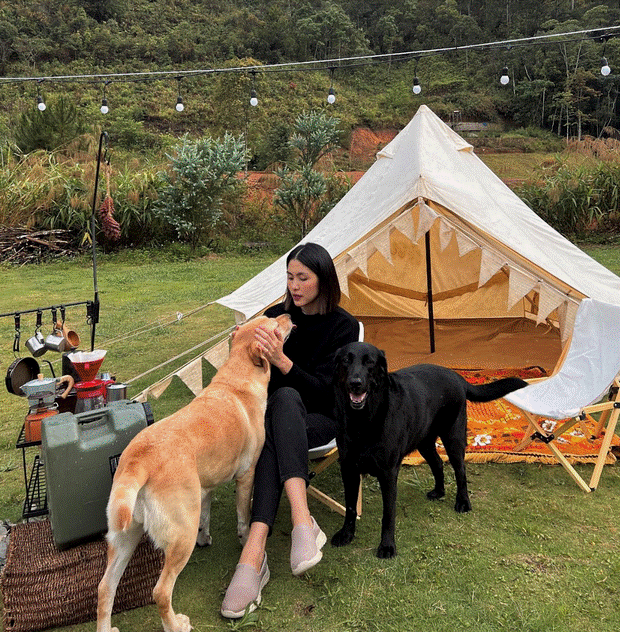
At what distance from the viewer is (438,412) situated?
260 cm

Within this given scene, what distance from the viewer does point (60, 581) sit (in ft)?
6.47

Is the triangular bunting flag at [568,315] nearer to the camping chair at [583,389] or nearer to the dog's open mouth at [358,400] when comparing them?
the camping chair at [583,389]

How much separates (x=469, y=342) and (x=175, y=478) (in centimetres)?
419

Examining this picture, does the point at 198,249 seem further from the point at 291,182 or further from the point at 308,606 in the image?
the point at 308,606

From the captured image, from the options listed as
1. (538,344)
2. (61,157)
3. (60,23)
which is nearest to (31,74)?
(60,23)

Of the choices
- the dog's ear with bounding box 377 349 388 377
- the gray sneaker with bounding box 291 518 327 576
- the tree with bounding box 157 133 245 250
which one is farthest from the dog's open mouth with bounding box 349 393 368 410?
the tree with bounding box 157 133 245 250

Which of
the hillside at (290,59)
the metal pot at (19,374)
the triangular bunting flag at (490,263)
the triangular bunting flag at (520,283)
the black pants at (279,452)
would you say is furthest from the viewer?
the hillside at (290,59)

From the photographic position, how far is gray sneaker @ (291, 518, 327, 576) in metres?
2.04

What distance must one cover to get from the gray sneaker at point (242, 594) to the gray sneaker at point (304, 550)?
15 centimetres

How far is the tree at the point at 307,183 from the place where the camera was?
38.1 ft

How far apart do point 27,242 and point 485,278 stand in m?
9.79

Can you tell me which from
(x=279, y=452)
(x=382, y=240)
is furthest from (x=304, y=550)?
(x=382, y=240)

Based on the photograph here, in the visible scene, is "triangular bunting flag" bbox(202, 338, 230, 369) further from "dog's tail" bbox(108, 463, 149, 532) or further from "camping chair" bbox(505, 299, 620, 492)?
"dog's tail" bbox(108, 463, 149, 532)

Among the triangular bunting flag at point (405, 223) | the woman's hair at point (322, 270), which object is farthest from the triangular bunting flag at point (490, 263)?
the woman's hair at point (322, 270)
